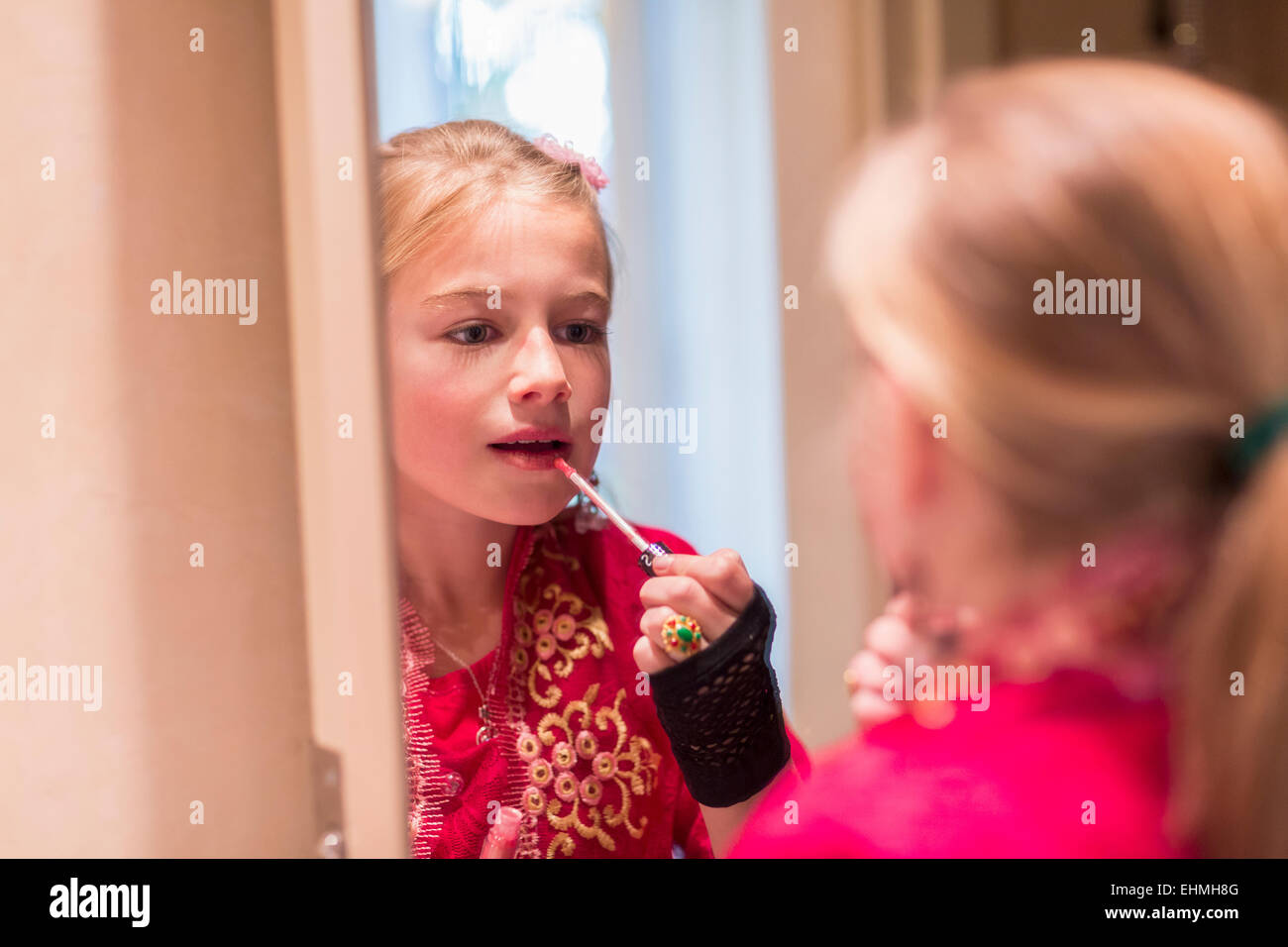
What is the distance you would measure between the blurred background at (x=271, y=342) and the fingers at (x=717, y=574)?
20mm

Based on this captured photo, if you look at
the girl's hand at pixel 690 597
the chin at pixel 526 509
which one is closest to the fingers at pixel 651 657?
the girl's hand at pixel 690 597

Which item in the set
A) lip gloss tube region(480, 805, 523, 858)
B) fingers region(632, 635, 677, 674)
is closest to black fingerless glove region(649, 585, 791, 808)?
fingers region(632, 635, 677, 674)

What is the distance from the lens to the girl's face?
61cm

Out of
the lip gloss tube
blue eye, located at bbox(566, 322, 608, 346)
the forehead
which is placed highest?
the forehead

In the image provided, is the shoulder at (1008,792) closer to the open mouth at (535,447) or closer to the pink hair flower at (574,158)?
the open mouth at (535,447)

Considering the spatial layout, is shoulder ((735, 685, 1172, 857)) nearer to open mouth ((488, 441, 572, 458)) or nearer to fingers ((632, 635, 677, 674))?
fingers ((632, 635, 677, 674))

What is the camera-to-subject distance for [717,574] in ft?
2.04

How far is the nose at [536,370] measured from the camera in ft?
2.01

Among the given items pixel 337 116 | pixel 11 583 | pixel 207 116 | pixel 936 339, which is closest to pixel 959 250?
pixel 936 339

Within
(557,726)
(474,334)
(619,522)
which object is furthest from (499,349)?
(557,726)

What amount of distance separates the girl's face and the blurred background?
3cm

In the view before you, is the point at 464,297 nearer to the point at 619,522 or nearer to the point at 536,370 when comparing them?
the point at 536,370

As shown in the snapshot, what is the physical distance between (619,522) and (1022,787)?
0.28 metres

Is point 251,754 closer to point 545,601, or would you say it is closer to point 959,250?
point 545,601
